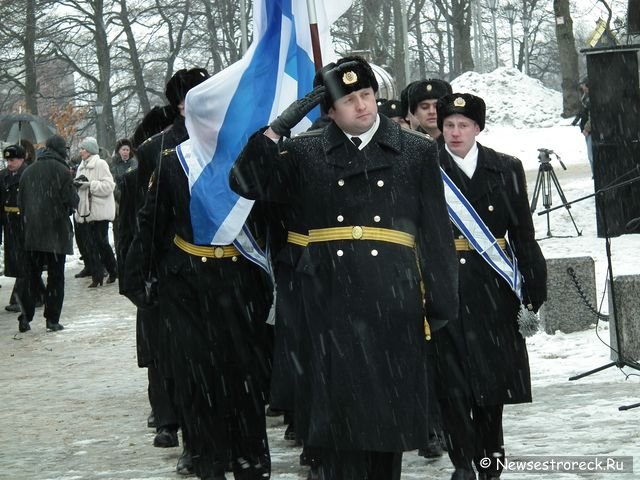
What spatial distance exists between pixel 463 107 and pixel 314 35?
34.1 inches

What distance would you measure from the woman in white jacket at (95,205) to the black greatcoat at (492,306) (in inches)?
513

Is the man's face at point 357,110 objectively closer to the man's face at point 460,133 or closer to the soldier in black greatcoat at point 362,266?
the soldier in black greatcoat at point 362,266

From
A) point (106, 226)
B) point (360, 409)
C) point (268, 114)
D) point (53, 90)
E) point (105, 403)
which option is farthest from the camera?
point (53, 90)

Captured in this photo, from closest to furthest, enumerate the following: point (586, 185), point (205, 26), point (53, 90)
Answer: point (586, 185) < point (205, 26) < point (53, 90)

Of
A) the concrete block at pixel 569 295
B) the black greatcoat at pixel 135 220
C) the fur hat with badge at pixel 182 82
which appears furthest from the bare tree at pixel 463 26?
the fur hat with badge at pixel 182 82

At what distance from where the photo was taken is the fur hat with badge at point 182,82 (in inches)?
270

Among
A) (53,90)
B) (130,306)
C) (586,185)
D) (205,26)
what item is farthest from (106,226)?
(53,90)

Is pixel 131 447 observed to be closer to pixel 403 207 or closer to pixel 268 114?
pixel 268 114

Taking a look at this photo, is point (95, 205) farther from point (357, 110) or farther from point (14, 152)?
point (357, 110)

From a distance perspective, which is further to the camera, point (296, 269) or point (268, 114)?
point (268, 114)

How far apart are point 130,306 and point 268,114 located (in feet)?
32.9

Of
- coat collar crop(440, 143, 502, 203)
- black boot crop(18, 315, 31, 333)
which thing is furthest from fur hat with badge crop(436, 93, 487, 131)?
black boot crop(18, 315, 31, 333)

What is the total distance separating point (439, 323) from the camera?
5289 mm

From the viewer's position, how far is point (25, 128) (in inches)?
1147
